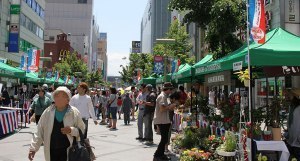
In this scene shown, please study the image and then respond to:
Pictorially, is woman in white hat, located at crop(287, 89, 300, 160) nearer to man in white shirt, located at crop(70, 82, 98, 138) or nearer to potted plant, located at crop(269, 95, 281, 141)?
potted plant, located at crop(269, 95, 281, 141)

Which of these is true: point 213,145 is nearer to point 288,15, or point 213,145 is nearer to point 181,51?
point 288,15

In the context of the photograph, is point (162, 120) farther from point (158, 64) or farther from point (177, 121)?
point (158, 64)

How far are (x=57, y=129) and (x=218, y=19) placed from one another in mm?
7856

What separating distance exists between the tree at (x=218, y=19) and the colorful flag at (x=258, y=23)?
199 inches

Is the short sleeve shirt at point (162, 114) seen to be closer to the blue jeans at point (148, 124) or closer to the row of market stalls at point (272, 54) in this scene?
the row of market stalls at point (272, 54)

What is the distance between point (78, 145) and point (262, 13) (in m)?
3.85

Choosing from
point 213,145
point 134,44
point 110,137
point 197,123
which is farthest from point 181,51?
point 134,44

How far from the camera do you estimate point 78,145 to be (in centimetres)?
485

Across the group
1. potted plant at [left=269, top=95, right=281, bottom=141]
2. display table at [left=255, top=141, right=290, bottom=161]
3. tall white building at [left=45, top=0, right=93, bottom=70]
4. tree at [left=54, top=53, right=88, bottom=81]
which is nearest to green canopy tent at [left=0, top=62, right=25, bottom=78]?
potted plant at [left=269, top=95, right=281, bottom=141]

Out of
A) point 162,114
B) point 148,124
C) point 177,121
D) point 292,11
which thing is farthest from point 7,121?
point 292,11

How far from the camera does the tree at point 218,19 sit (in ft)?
37.8

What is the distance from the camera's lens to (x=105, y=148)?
36.3ft

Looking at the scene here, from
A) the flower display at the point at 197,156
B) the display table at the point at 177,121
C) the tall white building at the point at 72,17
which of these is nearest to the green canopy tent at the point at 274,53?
the flower display at the point at 197,156

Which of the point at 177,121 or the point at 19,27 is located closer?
the point at 177,121
